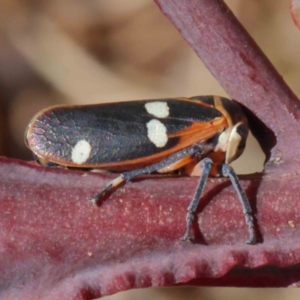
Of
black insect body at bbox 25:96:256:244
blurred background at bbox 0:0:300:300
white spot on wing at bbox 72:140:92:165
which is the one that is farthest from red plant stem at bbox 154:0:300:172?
blurred background at bbox 0:0:300:300

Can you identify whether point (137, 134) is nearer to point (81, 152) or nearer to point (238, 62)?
point (81, 152)

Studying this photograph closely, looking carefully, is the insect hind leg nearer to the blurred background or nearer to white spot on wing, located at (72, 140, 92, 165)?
white spot on wing, located at (72, 140, 92, 165)

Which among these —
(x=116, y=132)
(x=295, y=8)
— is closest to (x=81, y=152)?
(x=116, y=132)

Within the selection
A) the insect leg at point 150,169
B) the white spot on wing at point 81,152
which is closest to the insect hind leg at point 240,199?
the insect leg at point 150,169

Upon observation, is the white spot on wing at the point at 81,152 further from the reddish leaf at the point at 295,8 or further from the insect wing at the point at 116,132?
the reddish leaf at the point at 295,8

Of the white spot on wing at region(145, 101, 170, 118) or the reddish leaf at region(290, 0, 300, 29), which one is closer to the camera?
the reddish leaf at region(290, 0, 300, 29)

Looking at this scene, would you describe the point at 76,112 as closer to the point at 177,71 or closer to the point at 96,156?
the point at 96,156

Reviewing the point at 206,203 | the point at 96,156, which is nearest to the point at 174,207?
the point at 206,203
